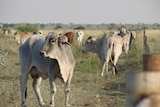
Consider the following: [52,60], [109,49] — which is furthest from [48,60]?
[109,49]

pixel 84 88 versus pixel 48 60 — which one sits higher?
pixel 48 60

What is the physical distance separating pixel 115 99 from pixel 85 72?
6.69 metres

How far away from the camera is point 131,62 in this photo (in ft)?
63.4

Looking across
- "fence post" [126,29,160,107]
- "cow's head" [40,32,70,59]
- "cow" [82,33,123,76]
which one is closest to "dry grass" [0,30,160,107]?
"cow" [82,33,123,76]

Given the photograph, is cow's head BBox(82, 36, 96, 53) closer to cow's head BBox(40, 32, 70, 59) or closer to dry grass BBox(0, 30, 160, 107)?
dry grass BBox(0, 30, 160, 107)

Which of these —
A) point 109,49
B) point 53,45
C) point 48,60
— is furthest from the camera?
point 109,49

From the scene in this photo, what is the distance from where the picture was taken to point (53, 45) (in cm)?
880

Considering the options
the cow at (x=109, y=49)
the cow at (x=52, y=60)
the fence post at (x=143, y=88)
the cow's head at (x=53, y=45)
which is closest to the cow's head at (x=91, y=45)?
the cow at (x=109, y=49)

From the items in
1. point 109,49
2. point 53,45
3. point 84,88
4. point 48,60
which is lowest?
point 84,88

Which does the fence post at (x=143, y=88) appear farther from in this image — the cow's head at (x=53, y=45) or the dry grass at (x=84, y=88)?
the cow's head at (x=53, y=45)

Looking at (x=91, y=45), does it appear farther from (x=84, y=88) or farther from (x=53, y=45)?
(x=53, y=45)

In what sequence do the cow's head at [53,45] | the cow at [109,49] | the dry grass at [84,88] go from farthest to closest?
the cow at [109,49] → the dry grass at [84,88] → the cow's head at [53,45]

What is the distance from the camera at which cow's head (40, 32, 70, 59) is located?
8.63 meters

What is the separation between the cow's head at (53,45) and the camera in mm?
8633
